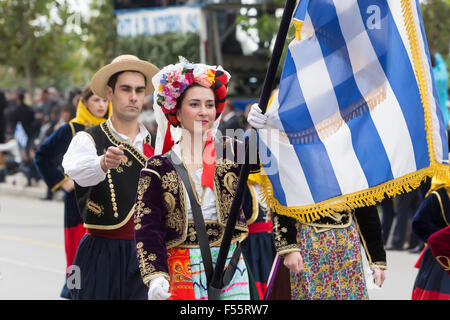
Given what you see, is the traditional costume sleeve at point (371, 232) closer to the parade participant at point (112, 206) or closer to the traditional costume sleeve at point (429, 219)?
the traditional costume sleeve at point (429, 219)

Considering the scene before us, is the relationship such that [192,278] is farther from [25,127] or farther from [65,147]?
[25,127]

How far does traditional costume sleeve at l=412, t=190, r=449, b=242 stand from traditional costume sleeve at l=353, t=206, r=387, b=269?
70 cm

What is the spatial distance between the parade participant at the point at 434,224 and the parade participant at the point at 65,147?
2771mm

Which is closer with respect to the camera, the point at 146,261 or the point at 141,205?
the point at 146,261

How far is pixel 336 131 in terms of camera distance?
14.9ft

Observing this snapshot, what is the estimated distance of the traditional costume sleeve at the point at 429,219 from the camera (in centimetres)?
553

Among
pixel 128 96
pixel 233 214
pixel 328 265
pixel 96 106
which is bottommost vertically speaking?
pixel 328 265

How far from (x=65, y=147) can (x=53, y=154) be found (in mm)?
175

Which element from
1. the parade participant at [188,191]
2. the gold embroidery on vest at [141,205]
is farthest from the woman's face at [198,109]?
the gold embroidery on vest at [141,205]

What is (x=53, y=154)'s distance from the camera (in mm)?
7539

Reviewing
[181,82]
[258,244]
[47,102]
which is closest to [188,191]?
[181,82]
